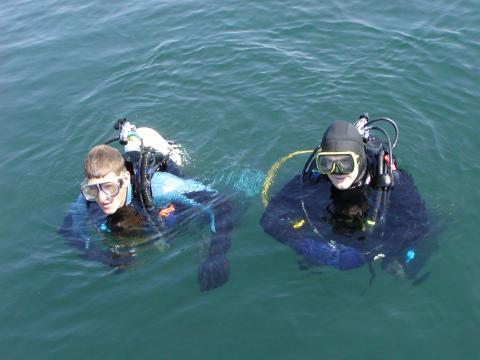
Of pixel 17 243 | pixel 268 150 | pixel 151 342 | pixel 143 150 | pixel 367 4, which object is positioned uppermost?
pixel 367 4

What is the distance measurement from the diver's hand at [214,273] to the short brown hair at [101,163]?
4.38ft

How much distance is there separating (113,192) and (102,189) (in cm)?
10

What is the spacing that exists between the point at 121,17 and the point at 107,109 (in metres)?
A: 4.14

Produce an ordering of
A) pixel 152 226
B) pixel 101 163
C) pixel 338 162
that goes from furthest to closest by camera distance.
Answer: pixel 152 226 < pixel 101 163 < pixel 338 162

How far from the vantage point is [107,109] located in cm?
849

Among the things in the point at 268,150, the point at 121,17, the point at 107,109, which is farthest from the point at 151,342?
the point at 121,17

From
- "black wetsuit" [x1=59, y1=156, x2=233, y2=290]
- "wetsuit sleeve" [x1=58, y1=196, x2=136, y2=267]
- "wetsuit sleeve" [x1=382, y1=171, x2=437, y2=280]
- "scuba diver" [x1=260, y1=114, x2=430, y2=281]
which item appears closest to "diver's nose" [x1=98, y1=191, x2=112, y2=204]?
"black wetsuit" [x1=59, y1=156, x2=233, y2=290]

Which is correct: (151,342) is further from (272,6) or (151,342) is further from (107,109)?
(272,6)

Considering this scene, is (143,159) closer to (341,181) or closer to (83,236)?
(83,236)

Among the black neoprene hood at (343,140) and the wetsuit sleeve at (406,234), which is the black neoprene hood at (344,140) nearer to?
the black neoprene hood at (343,140)

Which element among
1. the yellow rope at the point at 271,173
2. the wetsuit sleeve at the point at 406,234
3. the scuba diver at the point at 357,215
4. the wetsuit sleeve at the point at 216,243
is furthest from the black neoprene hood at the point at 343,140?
the wetsuit sleeve at the point at 216,243

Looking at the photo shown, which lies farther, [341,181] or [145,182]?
[145,182]

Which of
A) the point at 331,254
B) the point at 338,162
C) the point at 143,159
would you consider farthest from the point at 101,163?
the point at 331,254

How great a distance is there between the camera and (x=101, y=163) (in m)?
4.59
